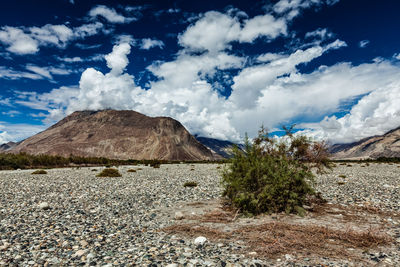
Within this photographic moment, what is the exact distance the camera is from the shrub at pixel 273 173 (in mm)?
9414

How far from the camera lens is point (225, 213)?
9734 mm

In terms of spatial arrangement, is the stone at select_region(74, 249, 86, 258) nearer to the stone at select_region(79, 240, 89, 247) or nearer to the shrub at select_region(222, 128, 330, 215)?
the stone at select_region(79, 240, 89, 247)

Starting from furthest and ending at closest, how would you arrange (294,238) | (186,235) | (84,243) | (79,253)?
(186,235), (84,243), (294,238), (79,253)

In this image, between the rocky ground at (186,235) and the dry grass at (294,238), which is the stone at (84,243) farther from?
the dry grass at (294,238)

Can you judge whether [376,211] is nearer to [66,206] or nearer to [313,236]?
[313,236]

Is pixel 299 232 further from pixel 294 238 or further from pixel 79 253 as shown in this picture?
pixel 79 253

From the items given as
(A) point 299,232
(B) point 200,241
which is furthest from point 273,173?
(B) point 200,241

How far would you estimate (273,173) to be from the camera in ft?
31.4

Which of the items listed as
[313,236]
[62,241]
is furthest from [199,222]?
[62,241]

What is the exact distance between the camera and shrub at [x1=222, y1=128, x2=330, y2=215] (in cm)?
941

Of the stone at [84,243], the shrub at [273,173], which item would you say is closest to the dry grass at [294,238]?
the shrub at [273,173]

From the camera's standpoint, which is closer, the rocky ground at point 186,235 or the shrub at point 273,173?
the rocky ground at point 186,235

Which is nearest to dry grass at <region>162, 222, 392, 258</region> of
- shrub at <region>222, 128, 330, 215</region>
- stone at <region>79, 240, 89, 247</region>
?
shrub at <region>222, 128, 330, 215</region>

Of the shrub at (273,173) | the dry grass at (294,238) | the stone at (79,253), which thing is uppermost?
the shrub at (273,173)
